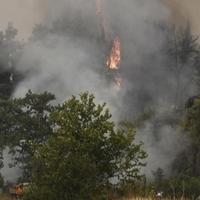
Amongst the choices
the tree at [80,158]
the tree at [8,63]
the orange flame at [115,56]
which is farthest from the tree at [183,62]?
the tree at [80,158]

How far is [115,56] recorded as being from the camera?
102312 mm

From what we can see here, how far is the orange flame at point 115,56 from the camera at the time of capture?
99500 millimetres

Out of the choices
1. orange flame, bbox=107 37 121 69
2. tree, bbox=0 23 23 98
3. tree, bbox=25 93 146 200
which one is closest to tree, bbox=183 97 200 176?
tree, bbox=0 23 23 98

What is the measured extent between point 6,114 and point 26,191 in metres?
19.9

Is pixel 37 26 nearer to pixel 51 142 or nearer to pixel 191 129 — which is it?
pixel 191 129

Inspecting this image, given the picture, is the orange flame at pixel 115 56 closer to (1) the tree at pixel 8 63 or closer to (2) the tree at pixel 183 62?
(2) the tree at pixel 183 62

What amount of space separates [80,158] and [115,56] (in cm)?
8574

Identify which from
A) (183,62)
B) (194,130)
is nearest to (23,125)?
(194,130)

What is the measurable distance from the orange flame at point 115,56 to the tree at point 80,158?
79.6m

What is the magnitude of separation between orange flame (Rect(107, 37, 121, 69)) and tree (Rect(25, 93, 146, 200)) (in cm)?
7956

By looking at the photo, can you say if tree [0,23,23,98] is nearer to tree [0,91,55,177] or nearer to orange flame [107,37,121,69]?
tree [0,91,55,177]

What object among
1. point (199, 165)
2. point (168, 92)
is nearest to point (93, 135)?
point (199, 165)

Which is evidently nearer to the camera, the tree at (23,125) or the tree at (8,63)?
the tree at (23,125)

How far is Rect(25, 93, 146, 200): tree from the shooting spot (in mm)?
17469
